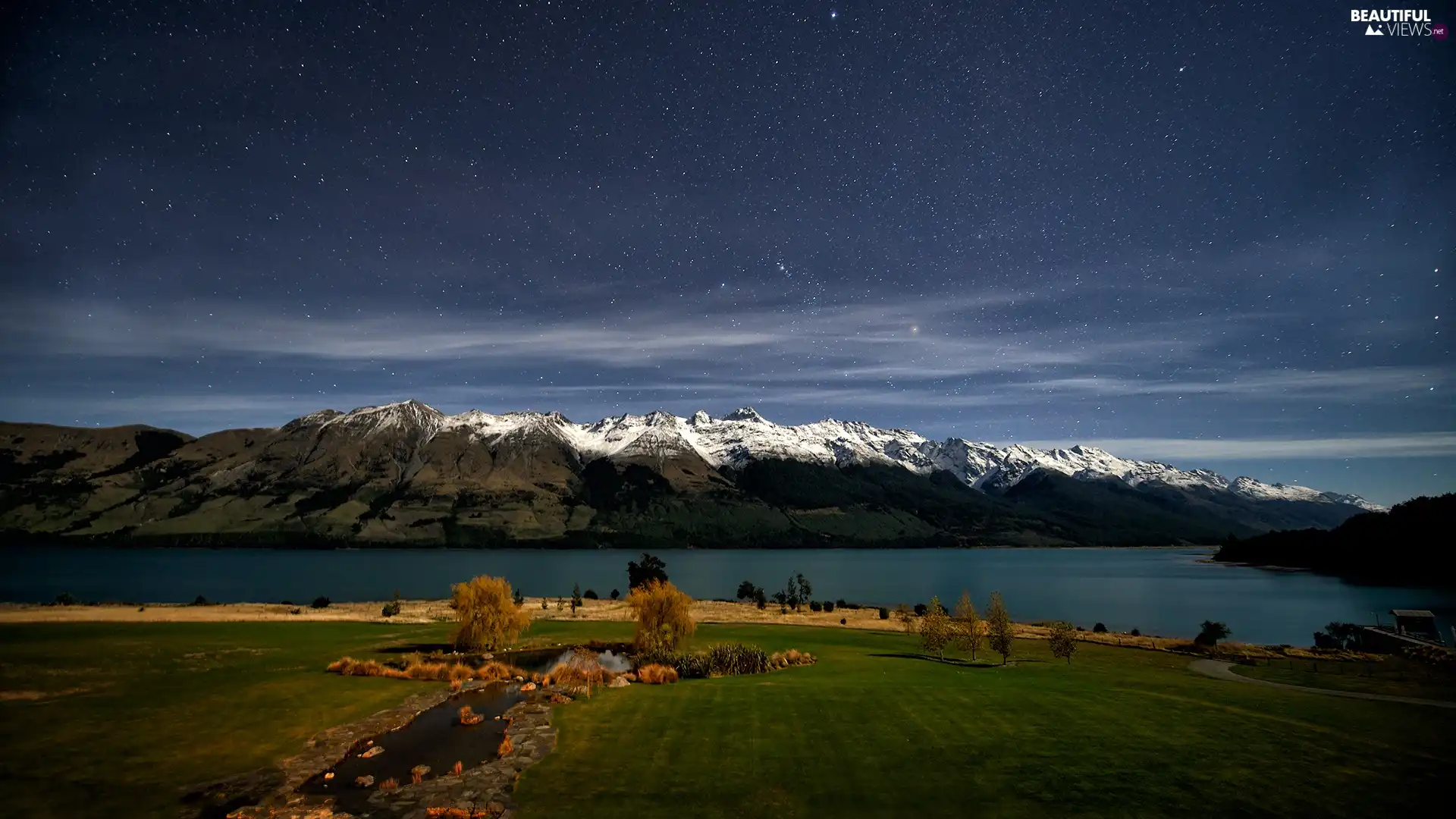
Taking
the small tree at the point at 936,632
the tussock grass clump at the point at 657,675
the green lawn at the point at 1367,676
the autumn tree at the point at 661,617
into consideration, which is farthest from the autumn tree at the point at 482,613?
the green lawn at the point at 1367,676

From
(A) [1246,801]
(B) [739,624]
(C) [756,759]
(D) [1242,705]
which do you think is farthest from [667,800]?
(B) [739,624]

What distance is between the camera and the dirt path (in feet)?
128

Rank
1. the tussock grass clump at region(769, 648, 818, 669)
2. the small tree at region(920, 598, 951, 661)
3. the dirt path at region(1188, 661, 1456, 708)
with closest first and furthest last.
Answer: the dirt path at region(1188, 661, 1456, 708), the tussock grass clump at region(769, 648, 818, 669), the small tree at region(920, 598, 951, 661)

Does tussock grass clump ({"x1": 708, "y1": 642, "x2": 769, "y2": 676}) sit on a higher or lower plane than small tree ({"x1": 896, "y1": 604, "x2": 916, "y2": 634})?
higher

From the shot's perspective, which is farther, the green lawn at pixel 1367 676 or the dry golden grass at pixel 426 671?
the dry golden grass at pixel 426 671

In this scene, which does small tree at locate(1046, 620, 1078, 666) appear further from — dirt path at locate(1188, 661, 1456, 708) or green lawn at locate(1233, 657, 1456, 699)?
green lawn at locate(1233, 657, 1456, 699)

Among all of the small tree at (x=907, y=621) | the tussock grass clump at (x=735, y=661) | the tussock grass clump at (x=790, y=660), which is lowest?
the small tree at (x=907, y=621)

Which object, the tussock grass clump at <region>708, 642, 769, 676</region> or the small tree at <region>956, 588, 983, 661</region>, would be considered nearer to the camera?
the tussock grass clump at <region>708, 642, 769, 676</region>

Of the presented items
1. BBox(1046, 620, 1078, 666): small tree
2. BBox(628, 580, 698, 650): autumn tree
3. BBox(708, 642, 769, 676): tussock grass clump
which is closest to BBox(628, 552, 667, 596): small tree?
BBox(628, 580, 698, 650): autumn tree

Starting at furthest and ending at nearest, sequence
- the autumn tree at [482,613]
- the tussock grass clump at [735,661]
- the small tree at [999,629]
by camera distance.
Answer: the autumn tree at [482,613]
the small tree at [999,629]
the tussock grass clump at [735,661]

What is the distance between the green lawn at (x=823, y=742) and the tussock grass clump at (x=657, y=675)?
10.1 feet

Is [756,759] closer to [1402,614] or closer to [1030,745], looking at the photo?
[1030,745]

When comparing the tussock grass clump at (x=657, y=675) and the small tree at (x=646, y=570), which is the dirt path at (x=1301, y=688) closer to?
the tussock grass clump at (x=657, y=675)

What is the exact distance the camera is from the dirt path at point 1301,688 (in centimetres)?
3888
